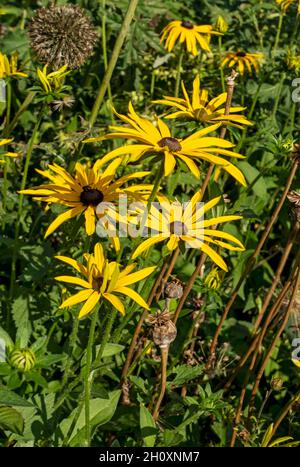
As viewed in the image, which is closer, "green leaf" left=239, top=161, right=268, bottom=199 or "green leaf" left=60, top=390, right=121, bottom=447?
"green leaf" left=60, top=390, right=121, bottom=447

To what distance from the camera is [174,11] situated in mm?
3225

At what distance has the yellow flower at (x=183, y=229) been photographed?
1445 millimetres

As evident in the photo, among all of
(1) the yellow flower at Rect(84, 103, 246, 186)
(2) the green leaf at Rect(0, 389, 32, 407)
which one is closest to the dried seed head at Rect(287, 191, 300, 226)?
(1) the yellow flower at Rect(84, 103, 246, 186)

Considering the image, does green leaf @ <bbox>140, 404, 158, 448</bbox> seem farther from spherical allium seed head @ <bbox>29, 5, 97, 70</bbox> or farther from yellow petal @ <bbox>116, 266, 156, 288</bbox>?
spherical allium seed head @ <bbox>29, 5, 97, 70</bbox>

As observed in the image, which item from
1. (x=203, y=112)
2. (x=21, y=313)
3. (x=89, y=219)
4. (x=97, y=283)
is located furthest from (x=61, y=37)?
(x=97, y=283)

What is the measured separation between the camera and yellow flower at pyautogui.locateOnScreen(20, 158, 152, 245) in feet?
5.15

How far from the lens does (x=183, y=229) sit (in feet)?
4.91

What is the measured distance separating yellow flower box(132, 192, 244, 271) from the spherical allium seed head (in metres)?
0.71

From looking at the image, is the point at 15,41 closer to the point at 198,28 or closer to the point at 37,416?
the point at 198,28

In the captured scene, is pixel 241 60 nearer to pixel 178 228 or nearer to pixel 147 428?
pixel 178 228

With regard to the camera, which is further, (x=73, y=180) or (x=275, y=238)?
(x=275, y=238)

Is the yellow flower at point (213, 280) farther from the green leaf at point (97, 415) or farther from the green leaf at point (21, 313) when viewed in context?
the green leaf at point (21, 313)

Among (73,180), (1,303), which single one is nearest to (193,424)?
(1,303)

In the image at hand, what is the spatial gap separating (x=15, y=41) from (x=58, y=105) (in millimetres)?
939
